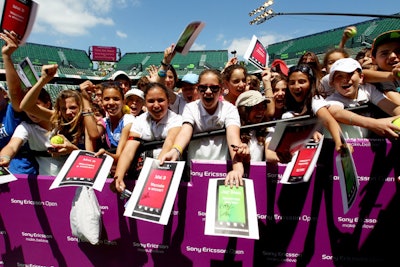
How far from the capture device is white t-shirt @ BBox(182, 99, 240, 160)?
2107mm

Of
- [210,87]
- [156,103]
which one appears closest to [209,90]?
[210,87]

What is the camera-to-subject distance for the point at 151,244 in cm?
200

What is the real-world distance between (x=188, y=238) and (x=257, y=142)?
86 cm

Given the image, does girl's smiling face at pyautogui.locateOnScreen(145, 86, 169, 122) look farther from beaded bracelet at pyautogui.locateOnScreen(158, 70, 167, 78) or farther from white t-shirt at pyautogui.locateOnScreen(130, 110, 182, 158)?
beaded bracelet at pyautogui.locateOnScreen(158, 70, 167, 78)

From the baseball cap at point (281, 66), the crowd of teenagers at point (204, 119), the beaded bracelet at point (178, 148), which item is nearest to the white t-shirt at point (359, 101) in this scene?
the crowd of teenagers at point (204, 119)

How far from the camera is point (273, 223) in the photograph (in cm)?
188

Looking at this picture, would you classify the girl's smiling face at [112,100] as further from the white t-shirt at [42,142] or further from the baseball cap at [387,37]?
the baseball cap at [387,37]

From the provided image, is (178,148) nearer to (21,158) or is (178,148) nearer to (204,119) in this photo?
(204,119)

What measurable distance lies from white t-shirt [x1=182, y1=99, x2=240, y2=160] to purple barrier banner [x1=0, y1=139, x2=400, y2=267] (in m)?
0.25

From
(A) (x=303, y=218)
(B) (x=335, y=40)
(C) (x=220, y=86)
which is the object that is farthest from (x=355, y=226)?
(B) (x=335, y=40)

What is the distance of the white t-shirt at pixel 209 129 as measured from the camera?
2107 millimetres

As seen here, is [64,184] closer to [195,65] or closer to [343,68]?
[343,68]

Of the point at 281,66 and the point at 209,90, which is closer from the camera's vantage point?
the point at 209,90

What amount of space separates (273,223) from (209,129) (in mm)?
768
